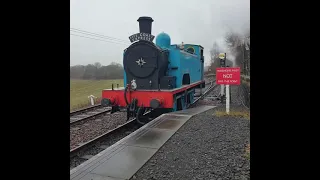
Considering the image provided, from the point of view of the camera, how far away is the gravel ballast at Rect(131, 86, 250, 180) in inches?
120

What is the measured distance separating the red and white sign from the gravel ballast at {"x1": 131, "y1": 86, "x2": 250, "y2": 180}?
216 cm

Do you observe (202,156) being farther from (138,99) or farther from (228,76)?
(228,76)

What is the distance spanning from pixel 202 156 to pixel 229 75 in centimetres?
438

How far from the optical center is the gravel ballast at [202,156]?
3041 mm

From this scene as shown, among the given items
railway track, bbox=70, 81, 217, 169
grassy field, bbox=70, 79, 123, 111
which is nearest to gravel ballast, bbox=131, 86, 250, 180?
railway track, bbox=70, 81, 217, 169


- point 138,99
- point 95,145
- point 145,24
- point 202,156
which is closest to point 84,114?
point 138,99

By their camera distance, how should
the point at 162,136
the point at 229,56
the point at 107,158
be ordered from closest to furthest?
the point at 107,158
the point at 162,136
the point at 229,56

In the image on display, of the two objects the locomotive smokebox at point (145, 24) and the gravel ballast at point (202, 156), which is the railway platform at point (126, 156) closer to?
the gravel ballast at point (202, 156)

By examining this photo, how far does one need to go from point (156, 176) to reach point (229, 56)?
14.5 m

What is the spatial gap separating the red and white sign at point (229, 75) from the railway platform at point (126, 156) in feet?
8.95
